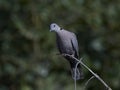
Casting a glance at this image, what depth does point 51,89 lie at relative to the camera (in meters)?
5.76

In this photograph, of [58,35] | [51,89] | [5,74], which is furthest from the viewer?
[5,74]

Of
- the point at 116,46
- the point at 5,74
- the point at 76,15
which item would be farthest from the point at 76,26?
the point at 5,74

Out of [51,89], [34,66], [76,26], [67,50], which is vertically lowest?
[67,50]

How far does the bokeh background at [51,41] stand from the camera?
608 centimetres

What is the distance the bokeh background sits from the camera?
608 centimetres

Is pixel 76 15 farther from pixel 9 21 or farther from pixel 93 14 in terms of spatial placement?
pixel 9 21

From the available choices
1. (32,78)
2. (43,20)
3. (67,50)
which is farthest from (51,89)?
(67,50)

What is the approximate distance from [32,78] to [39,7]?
79 cm

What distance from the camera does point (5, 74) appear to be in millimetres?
6270

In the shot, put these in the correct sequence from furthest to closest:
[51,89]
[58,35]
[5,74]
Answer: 1. [5,74]
2. [51,89]
3. [58,35]

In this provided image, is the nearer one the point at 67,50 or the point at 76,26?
the point at 67,50

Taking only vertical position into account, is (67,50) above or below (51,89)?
below

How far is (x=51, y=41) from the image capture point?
241 inches

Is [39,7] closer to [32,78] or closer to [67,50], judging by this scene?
[32,78]
